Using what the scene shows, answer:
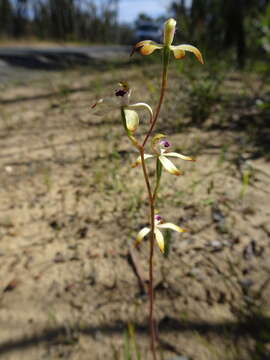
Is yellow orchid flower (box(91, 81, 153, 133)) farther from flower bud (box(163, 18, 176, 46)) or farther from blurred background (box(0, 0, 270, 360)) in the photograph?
flower bud (box(163, 18, 176, 46))

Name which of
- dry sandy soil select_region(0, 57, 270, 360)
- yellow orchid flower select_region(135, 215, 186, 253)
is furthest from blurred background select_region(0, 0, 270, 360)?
yellow orchid flower select_region(135, 215, 186, 253)

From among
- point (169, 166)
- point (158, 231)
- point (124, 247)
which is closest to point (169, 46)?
point (169, 166)

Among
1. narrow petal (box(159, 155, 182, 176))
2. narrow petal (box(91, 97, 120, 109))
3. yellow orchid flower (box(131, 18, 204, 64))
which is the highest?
yellow orchid flower (box(131, 18, 204, 64))

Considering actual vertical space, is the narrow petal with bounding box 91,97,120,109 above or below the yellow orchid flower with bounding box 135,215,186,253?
→ above

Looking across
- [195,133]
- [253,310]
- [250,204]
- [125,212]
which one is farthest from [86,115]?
[253,310]

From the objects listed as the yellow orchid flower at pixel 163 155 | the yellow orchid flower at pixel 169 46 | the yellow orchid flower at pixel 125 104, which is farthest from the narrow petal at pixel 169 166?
the yellow orchid flower at pixel 169 46

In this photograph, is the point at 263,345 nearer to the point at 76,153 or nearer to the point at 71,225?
the point at 71,225

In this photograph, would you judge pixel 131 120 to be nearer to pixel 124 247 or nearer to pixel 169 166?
pixel 169 166

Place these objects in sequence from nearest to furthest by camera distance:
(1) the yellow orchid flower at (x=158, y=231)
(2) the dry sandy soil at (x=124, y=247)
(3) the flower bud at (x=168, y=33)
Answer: (3) the flower bud at (x=168, y=33), (1) the yellow orchid flower at (x=158, y=231), (2) the dry sandy soil at (x=124, y=247)

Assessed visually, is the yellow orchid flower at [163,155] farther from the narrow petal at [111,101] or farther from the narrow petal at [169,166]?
the narrow petal at [111,101]
